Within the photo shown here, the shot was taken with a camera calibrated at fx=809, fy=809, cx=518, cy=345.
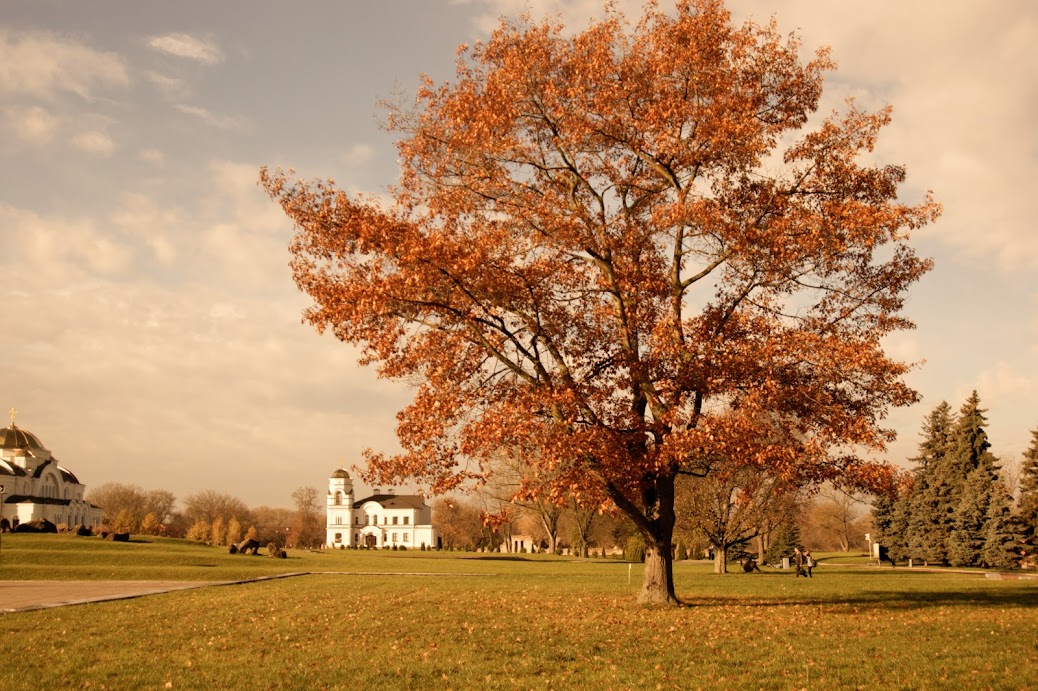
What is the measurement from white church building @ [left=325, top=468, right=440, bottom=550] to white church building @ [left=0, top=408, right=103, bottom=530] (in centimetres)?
3660

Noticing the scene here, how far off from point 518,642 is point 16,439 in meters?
109

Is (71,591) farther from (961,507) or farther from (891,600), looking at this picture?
(961,507)

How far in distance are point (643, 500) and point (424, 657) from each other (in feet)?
28.9

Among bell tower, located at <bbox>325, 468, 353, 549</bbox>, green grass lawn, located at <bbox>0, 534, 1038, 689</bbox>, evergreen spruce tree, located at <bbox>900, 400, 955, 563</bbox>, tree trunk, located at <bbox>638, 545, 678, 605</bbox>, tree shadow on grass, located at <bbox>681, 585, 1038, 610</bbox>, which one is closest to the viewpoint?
green grass lawn, located at <bbox>0, 534, 1038, 689</bbox>

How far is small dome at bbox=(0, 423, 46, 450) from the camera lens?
100688mm

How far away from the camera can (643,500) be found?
18984 millimetres

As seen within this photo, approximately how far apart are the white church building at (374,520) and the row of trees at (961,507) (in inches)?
3572

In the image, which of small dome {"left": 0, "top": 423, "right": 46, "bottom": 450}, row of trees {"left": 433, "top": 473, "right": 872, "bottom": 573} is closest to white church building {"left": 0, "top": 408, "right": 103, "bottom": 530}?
small dome {"left": 0, "top": 423, "right": 46, "bottom": 450}

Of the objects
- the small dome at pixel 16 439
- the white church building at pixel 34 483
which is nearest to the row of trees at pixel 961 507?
the white church building at pixel 34 483

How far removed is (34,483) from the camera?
9862 centimetres

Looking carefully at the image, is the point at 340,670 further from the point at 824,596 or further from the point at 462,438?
the point at 824,596

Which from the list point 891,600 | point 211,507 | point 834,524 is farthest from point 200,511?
point 891,600

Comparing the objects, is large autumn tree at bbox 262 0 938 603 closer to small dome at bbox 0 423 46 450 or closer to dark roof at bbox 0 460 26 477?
dark roof at bbox 0 460 26 477

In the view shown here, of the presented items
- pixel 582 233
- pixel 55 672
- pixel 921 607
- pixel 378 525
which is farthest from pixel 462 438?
pixel 378 525
